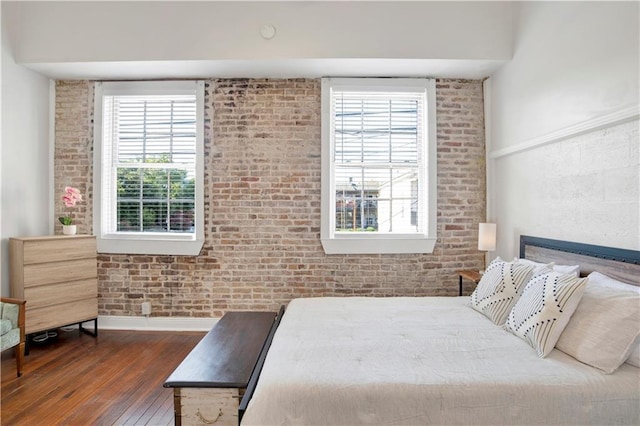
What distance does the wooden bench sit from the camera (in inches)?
70.2

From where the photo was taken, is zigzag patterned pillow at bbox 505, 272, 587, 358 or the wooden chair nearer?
zigzag patterned pillow at bbox 505, 272, 587, 358

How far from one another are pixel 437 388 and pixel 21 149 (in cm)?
460

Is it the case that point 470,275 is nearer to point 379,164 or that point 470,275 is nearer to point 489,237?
point 489,237

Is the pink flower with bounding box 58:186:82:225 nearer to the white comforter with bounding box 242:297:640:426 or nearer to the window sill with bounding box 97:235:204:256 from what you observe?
the window sill with bounding box 97:235:204:256

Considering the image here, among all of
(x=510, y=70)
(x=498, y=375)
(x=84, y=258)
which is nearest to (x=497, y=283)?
(x=498, y=375)

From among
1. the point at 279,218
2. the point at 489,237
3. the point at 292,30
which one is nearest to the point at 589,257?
the point at 489,237

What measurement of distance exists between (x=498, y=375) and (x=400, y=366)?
473mm

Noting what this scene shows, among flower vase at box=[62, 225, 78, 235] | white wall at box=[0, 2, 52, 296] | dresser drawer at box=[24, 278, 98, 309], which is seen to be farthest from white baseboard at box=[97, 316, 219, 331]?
white wall at box=[0, 2, 52, 296]

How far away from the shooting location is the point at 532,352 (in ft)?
6.29

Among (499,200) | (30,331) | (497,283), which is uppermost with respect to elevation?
(499,200)

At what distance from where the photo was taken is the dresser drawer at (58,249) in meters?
3.35

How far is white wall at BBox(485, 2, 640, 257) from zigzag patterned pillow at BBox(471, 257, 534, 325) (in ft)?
1.76

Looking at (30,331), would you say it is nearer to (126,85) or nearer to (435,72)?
(126,85)

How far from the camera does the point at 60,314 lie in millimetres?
3504
